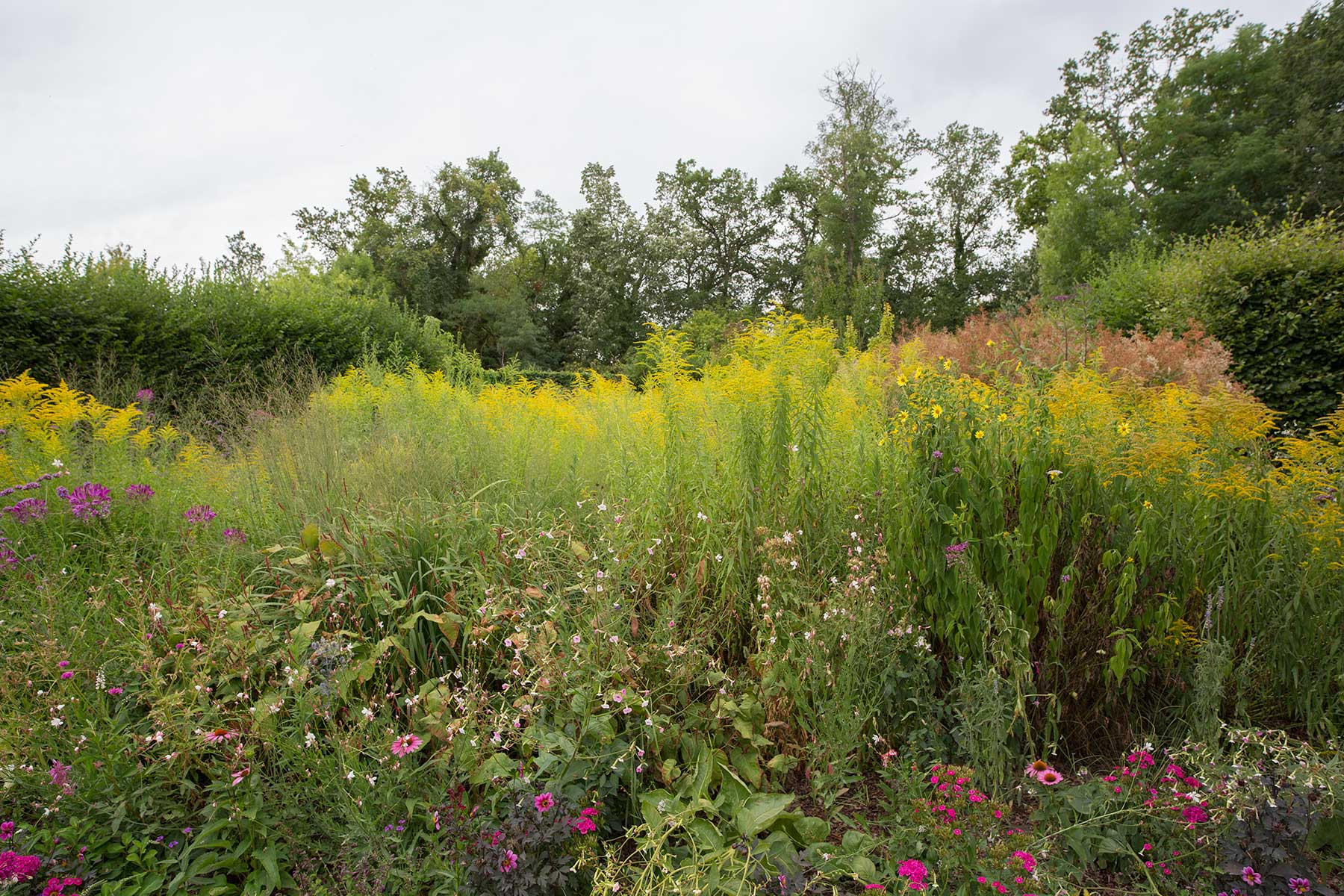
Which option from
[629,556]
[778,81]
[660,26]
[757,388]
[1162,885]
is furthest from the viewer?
[778,81]

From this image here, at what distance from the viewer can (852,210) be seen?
76.9ft

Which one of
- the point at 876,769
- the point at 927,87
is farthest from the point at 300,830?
the point at 927,87

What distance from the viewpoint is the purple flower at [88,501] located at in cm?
297

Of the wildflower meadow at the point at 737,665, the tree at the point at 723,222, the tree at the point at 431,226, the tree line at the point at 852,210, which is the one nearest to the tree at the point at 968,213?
the tree line at the point at 852,210

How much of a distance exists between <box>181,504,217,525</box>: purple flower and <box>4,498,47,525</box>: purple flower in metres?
0.55

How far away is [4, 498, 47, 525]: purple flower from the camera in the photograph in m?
2.87

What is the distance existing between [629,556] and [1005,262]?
2913cm

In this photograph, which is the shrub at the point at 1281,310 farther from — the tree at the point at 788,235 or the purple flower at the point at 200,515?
the tree at the point at 788,235

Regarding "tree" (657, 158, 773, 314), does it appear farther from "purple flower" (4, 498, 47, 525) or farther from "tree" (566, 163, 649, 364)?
"purple flower" (4, 498, 47, 525)

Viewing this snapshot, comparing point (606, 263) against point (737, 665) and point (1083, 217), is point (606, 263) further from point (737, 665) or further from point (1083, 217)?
point (737, 665)

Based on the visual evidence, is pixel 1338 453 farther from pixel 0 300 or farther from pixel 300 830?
pixel 0 300

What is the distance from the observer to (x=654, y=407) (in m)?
4.18

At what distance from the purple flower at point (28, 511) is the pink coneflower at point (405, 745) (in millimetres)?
2399

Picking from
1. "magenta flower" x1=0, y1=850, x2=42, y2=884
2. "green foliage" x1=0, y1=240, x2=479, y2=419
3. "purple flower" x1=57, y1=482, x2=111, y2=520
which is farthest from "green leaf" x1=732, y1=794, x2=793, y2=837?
"green foliage" x1=0, y1=240, x2=479, y2=419
